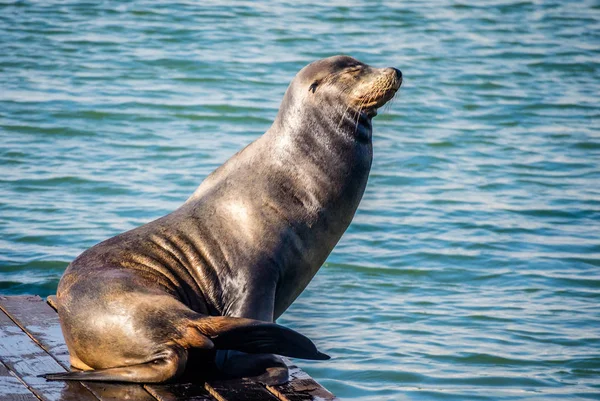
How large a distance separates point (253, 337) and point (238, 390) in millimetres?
233

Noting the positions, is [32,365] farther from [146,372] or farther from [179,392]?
[179,392]

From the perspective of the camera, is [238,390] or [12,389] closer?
[12,389]

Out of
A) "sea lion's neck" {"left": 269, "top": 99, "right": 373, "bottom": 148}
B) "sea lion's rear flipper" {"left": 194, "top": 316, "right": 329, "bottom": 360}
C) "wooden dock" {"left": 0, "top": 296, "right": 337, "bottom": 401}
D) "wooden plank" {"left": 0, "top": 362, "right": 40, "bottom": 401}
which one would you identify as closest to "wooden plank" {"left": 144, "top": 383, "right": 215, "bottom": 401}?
"wooden dock" {"left": 0, "top": 296, "right": 337, "bottom": 401}

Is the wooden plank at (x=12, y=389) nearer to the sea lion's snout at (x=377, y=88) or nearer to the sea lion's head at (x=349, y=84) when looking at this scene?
the sea lion's head at (x=349, y=84)

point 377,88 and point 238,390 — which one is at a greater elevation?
point 377,88

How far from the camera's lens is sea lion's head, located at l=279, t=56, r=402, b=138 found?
5.55 m

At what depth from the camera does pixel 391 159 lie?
41.0ft

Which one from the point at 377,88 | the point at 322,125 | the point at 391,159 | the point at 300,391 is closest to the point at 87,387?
the point at 300,391

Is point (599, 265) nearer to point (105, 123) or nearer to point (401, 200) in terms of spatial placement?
point (401, 200)

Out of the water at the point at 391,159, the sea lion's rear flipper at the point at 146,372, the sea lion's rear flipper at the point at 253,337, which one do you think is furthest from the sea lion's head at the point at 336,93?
the water at the point at 391,159

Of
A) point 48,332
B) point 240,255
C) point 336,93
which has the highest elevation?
point 336,93

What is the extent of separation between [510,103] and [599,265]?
5.83 metres

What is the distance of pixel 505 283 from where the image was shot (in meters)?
8.93

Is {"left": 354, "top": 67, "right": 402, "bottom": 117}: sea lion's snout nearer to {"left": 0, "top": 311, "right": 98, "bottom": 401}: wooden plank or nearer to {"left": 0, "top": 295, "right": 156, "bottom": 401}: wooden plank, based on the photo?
{"left": 0, "top": 295, "right": 156, "bottom": 401}: wooden plank
